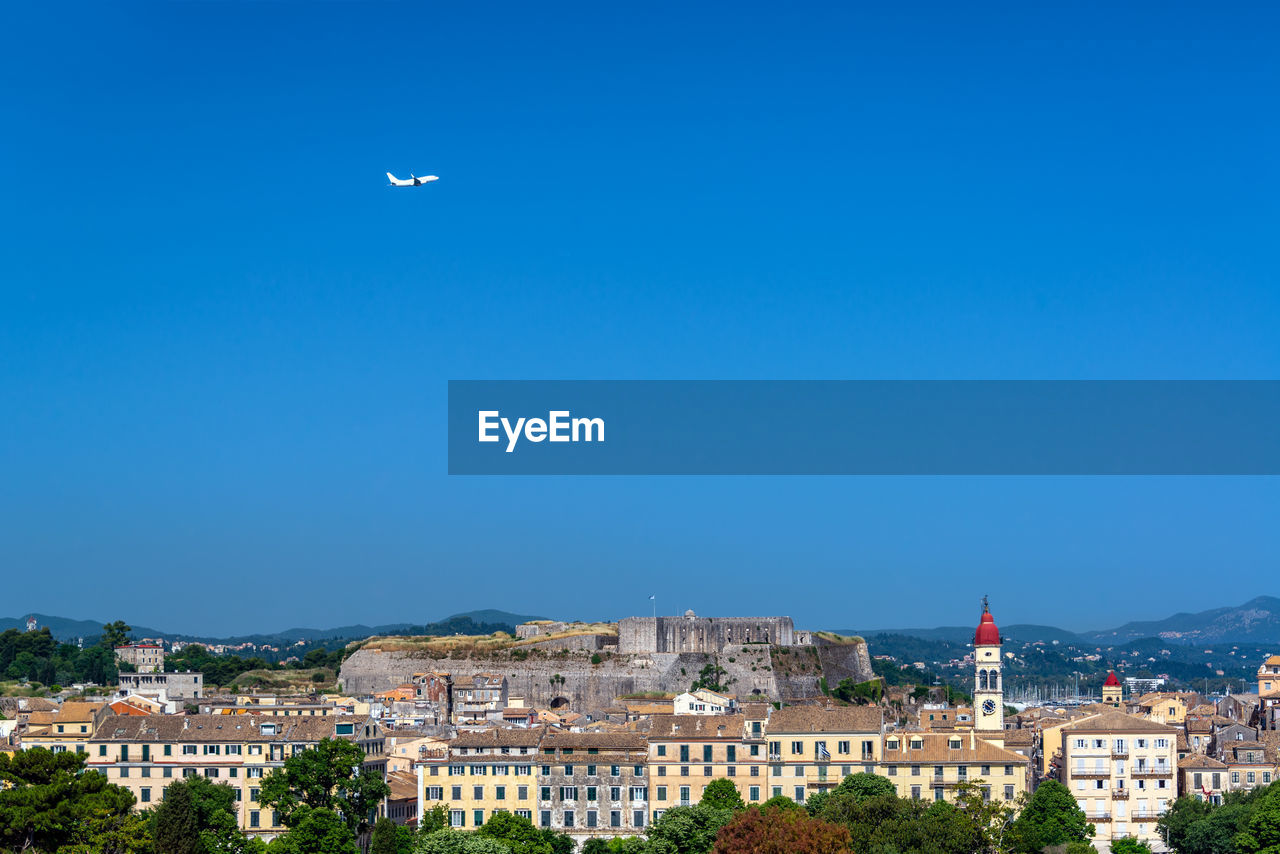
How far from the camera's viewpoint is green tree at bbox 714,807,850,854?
64.7 metres

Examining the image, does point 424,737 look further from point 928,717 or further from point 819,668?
point 819,668

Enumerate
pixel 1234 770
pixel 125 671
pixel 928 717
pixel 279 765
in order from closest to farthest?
pixel 279 765, pixel 1234 770, pixel 928 717, pixel 125 671

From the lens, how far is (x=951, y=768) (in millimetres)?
80875

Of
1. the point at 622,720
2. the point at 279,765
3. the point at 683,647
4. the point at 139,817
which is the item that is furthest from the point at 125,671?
the point at 139,817

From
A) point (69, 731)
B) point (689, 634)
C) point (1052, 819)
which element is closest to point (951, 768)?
point (1052, 819)

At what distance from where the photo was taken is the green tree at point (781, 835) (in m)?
64.7

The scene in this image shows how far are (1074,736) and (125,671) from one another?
10786 centimetres

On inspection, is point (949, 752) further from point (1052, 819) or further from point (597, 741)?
point (597, 741)

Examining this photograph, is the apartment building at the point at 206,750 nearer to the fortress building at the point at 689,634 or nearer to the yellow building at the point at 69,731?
the yellow building at the point at 69,731

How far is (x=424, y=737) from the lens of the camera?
9475 cm

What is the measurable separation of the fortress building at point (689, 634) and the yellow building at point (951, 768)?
57.8 m

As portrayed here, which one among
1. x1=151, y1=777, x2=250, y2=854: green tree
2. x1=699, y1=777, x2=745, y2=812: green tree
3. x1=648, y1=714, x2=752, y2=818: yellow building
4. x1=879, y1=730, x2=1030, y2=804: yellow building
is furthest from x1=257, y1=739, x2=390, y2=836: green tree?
x1=879, y1=730, x2=1030, y2=804: yellow building

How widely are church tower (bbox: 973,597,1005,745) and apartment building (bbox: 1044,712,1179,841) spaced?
151 inches

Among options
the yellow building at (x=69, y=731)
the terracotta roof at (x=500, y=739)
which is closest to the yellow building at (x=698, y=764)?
the terracotta roof at (x=500, y=739)
